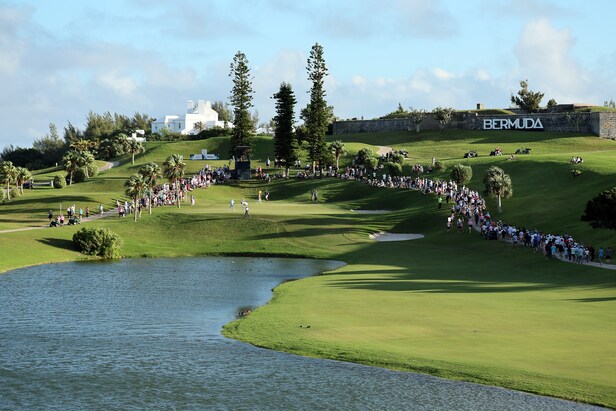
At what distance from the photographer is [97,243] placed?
256 ft

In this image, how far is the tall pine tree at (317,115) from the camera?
445 feet

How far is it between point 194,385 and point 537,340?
1456 centimetres

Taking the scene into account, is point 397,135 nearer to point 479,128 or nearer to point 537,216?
point 479,128

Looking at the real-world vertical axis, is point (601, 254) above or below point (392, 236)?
above

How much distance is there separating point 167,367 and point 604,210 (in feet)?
118

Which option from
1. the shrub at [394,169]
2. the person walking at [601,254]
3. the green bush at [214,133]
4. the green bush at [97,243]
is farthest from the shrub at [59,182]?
the person walking at [601,254]

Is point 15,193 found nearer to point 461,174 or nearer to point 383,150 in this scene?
point 461,174

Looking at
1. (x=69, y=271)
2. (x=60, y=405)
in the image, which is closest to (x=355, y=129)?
(x=69, y=271)

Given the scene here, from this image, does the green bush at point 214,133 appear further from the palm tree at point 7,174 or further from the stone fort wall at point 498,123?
the palm tree at point 7,174

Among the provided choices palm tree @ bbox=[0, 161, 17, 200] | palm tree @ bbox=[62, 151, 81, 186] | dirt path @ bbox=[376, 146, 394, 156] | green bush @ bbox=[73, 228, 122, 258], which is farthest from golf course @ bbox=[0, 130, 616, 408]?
dirt path @ bbox=[376, 146, 394, 156]

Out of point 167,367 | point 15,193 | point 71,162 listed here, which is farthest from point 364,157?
point 167,367

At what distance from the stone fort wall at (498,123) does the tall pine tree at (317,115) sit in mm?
39999

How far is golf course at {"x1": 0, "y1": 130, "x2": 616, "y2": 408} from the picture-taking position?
35812 mm

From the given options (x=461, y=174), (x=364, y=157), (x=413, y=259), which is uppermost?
(x=364, y=157)
